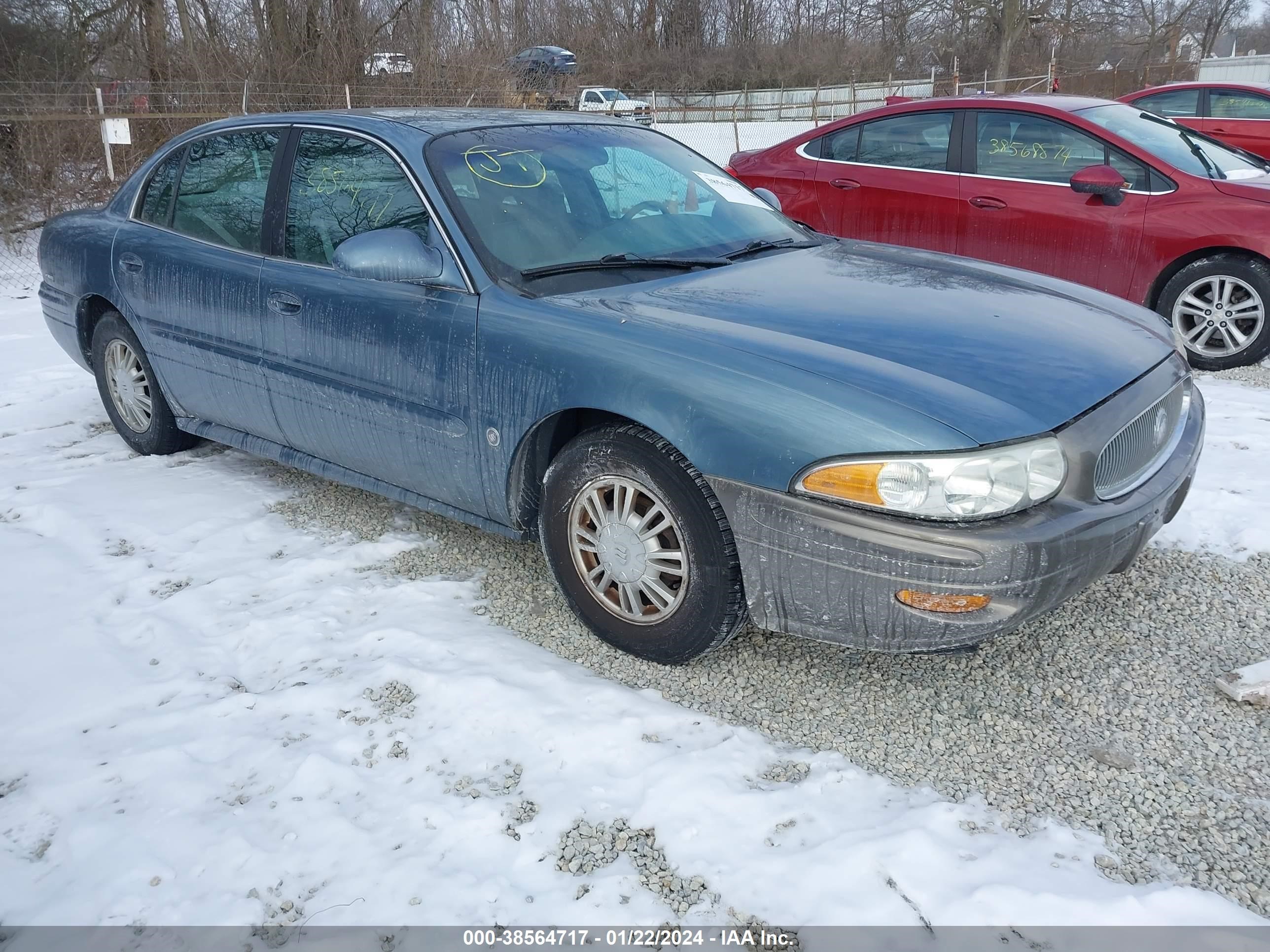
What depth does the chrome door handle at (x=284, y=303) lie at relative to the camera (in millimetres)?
3727

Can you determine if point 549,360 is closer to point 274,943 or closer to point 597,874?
point 597,874

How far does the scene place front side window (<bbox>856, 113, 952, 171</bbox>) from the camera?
6.53m

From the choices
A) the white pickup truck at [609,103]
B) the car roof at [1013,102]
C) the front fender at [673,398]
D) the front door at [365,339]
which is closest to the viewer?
the front fender at [673,398]

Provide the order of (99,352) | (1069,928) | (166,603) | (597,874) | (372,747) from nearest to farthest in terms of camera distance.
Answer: (1069,928)
(597,874)
(372,747)
(166,603)
(99,352)

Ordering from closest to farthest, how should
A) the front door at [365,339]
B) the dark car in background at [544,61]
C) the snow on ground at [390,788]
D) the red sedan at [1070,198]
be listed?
the snow on ground at [390,788] < the front door at [365,339] < the red sedan at [1070,198] < the dark car in background at [544,61]

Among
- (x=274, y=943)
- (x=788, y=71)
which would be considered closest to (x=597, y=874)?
(x=274, y=943)

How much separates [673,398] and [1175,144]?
5.05 meters

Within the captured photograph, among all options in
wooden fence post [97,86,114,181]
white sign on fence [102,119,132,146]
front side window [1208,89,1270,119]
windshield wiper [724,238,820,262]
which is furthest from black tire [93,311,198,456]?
front side window [1208,89,1270,119]

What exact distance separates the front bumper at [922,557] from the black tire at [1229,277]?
3524 millimetres

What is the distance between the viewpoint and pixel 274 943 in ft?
6.95

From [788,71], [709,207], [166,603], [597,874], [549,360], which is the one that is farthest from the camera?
[788,71]

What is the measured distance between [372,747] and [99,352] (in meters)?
3.22

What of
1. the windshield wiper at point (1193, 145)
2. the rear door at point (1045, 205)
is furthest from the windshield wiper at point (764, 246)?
the windshield wiper at point (1193, 145)

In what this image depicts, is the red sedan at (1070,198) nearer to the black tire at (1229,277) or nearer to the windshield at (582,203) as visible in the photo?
the black tire at (1229,277)
